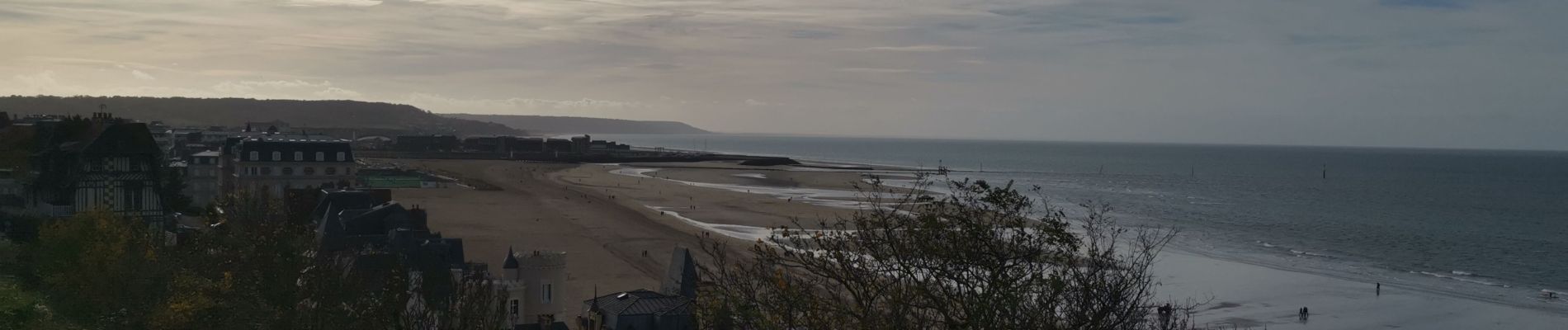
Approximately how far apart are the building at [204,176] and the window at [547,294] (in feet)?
133

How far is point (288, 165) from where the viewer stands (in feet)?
177

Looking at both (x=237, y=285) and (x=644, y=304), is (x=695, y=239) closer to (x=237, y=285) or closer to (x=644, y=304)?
(x=644, y=304)

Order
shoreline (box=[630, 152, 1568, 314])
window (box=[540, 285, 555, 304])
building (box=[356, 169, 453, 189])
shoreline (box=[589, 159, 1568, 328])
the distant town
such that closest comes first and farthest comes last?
the distant town < window (box=[540, 285, 555, 304]) < shoreline (box=[589, 159, 1568, 328]) < shoreline (box=[630, 152, 1568, 314]) < building (box=[356, 169, 453, 189])

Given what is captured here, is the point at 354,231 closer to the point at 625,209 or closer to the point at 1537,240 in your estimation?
the point at 625,209

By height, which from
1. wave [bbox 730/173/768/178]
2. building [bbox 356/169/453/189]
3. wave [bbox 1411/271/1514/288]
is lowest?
wave [bbox 1411/271/1514/288]

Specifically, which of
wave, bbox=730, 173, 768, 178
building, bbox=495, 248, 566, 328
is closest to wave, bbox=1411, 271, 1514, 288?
building, bbox=495, 248, 566, 328

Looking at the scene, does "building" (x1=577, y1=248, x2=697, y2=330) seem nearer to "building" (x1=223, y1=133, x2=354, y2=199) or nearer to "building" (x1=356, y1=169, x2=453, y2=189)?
"building" (x1=223, y1=133, x2=354, y2=199)

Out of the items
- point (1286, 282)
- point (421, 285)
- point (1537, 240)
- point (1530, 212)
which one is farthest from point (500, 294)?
point (1530, 212)

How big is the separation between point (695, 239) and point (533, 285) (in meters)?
30.0

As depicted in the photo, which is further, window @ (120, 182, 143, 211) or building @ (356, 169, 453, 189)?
building @ (356, 169, 453, 189)

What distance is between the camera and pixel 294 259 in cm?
1825

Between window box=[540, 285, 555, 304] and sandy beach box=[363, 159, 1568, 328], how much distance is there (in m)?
5.89

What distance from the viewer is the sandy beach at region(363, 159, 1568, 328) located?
35281 millimetres

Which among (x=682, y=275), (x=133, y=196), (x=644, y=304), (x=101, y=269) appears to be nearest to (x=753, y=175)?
(x=133, y=196)
